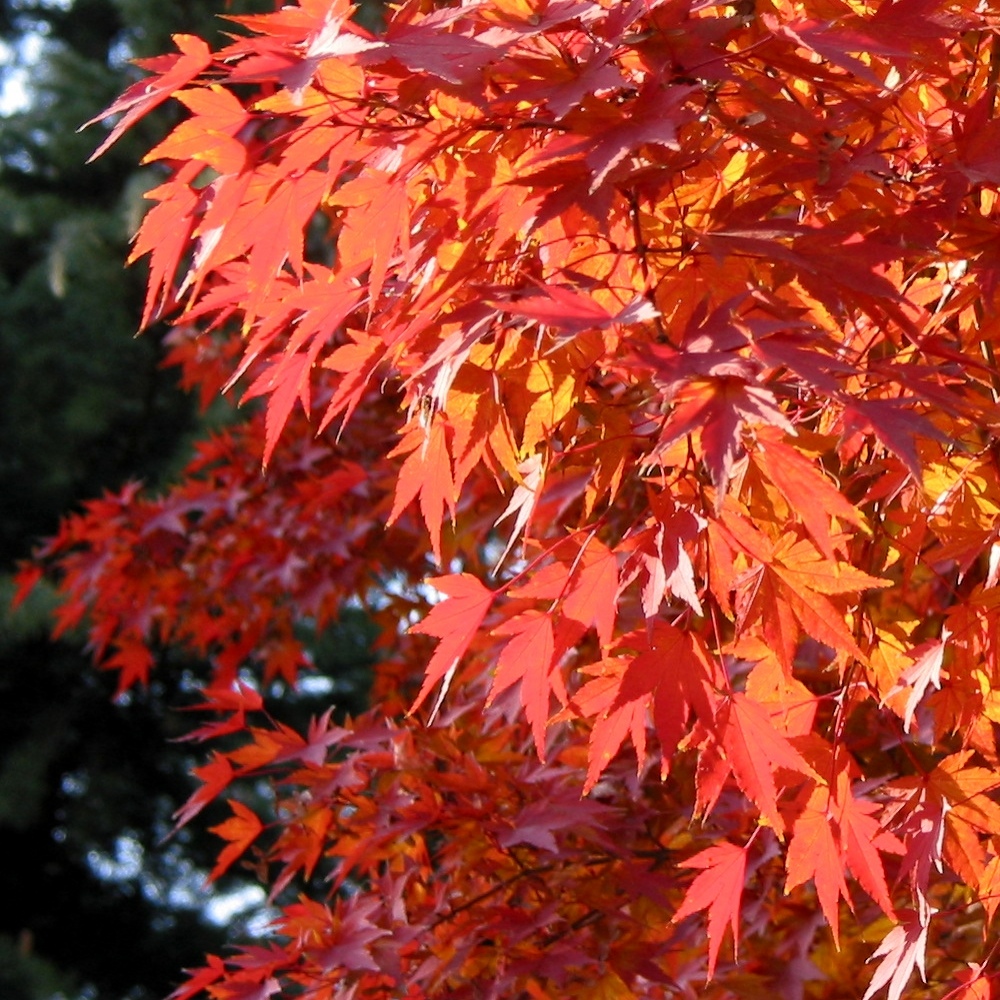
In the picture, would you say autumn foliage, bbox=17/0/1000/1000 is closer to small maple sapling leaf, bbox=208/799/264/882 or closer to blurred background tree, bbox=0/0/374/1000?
small maple sapling leaf, bbox=208/799/264/882

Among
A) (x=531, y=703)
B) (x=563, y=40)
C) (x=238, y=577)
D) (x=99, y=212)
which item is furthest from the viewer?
(x=99, y=212)

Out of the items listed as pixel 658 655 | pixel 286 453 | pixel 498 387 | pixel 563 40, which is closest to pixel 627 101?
pixel 563 40

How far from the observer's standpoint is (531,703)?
3.07ft

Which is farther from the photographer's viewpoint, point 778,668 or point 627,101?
point 778,668

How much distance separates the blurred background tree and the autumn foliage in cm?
428

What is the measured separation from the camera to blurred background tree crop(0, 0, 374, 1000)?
566 centimetres

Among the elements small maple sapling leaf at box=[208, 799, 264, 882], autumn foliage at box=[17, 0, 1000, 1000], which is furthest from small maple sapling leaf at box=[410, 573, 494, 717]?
small maple sapling leaf at box=[208, 799, 264, 882]

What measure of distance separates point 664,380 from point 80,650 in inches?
219

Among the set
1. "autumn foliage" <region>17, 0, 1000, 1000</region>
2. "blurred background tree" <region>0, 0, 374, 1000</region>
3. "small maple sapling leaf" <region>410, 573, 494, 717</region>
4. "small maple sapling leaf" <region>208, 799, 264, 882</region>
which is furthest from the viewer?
"blurred background tree" <region>0, 0, 374, 1000</region>

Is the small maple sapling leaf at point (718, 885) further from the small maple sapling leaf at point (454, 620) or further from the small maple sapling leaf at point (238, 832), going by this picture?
the small maple sapling leaf at point (238, 832)

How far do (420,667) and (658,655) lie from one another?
168 cm

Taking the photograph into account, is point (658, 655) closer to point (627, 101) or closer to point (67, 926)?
point (627, 101)

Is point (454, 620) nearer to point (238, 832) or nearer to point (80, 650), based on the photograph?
point (238, 832)

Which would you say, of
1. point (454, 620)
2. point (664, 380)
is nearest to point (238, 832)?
point (454, 620)
